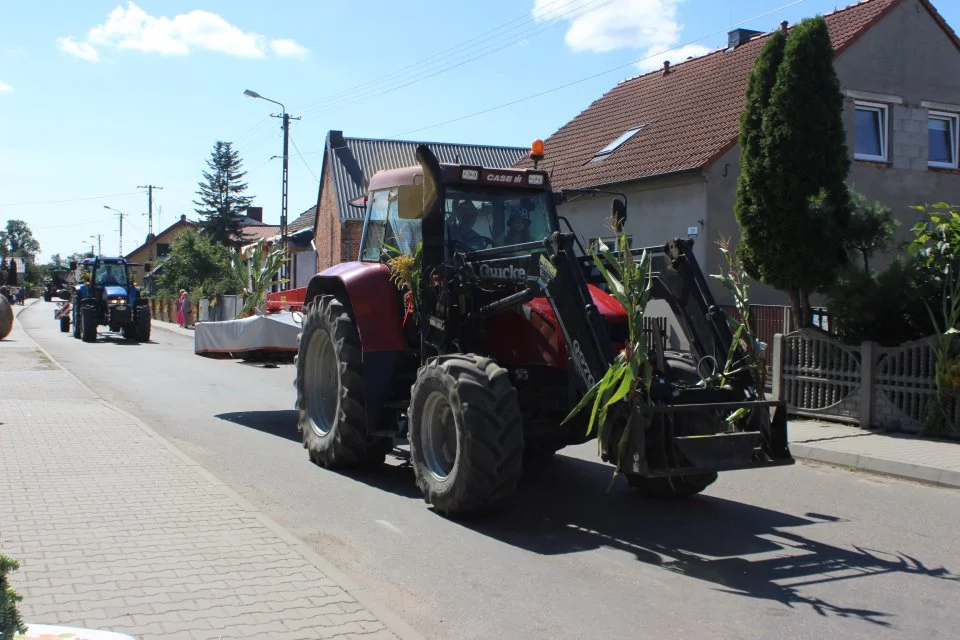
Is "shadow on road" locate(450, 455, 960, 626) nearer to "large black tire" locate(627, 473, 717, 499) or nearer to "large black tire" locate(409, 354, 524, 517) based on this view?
"large black tire" locate(627, 473, 717, 499)

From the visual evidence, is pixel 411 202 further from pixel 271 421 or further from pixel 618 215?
pixel 271 421

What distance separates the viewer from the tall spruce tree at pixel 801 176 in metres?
13.4

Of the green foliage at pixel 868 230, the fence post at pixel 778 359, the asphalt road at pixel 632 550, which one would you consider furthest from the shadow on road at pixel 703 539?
the green foliage at pixel 868 230

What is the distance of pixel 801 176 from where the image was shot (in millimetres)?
13648

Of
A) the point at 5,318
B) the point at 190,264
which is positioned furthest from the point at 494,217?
the point at 190,264

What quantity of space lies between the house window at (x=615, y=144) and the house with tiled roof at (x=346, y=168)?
16662mm

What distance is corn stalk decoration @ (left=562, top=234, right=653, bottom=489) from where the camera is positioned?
5906mm

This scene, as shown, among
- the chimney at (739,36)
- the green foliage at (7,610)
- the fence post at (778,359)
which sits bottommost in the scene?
the green foliage at (7,610)

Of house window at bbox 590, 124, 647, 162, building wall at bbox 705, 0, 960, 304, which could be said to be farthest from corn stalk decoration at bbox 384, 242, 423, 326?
house window at bbox 590, 124, 647, 162

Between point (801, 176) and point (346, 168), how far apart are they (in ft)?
99.6

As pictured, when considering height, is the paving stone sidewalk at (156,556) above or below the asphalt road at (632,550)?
above

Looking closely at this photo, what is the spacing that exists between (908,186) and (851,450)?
1152 centimetres

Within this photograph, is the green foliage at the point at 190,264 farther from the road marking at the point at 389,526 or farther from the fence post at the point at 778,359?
the road marking at the point at 389,526

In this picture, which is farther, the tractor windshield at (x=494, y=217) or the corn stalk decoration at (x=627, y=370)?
the tractor windshield at (x=494, y=217)
